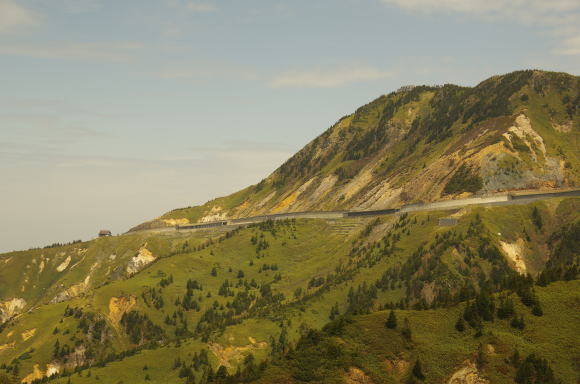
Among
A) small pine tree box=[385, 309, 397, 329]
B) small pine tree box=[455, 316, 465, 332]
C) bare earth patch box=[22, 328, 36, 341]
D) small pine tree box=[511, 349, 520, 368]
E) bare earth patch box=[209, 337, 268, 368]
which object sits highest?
small pine tree box=[385, 309, 397, 329]

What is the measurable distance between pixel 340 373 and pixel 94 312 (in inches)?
4997

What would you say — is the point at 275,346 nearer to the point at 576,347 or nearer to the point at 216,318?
the point at 216,318

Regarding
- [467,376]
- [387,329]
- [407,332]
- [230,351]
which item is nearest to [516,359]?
[467,376]

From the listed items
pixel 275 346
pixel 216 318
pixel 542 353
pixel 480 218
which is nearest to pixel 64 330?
pixel 216 318

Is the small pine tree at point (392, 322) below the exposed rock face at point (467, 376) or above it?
above

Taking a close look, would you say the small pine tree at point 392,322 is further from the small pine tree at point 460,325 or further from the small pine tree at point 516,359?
the small pine tree at point 516,359

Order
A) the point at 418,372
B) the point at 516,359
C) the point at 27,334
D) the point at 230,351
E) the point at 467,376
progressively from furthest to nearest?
the point at 27,334
the point at 230,351
the point at 516,359
the point at 467,376
the point at 418,372

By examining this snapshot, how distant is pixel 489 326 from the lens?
95.3 m

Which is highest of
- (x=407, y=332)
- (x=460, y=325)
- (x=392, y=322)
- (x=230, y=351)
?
(x=392, y=322)

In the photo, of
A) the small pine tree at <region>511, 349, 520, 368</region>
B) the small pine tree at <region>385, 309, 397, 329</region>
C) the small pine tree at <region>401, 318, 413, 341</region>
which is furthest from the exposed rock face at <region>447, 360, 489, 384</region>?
the small pine tree at <region>385, 309, 397, 329</region>

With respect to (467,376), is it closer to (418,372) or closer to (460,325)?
(418,372)

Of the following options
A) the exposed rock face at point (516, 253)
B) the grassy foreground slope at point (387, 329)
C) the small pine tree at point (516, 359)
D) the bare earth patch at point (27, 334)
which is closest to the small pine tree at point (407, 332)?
the grassy foreground slope at point (387, 329)

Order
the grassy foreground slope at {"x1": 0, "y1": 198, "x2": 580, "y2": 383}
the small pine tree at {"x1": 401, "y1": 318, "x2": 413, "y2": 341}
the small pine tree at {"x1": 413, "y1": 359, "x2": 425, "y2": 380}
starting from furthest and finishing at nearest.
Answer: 1. the small pine tree at {"x1": 401, "y1": 318, "x2": 413, "y2": 341}
2. the grassy foreground slope at {"x1": 0, "y1": 198, "x2": 580, "y2": 383}
3. the small pine tree at {"x1": 413, "y1": 359, "x2": 425, "y2": 380}

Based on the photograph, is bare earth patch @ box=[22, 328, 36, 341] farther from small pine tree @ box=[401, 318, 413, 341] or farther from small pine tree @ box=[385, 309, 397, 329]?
small pine tree @ box=[401, 318, 413, 341]
